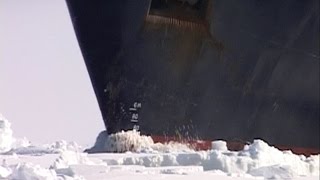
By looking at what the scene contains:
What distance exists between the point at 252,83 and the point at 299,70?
28.1 inches

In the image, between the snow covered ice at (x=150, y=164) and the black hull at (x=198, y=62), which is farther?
the black hull at (x=198, y=62)

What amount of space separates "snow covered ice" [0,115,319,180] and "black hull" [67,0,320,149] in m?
0.33

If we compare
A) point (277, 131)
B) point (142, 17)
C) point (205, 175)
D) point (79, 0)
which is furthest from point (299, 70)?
point (205, 175)

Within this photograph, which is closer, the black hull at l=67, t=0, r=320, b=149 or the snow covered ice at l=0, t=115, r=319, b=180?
the snow covered ice at l=0, t=115, r=319, b=180

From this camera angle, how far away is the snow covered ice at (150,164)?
338 centimetres

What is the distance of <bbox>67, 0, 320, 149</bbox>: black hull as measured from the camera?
6.04 meters

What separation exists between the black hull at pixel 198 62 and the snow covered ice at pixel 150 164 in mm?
333

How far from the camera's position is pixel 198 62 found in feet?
20.6

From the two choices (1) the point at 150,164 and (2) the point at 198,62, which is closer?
(1) the point at 150,164

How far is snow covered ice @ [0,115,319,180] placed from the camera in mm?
3375

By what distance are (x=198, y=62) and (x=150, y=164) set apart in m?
2.15

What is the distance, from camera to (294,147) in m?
7.30

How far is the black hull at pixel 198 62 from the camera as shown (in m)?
6.04

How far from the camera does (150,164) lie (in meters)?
4.30
